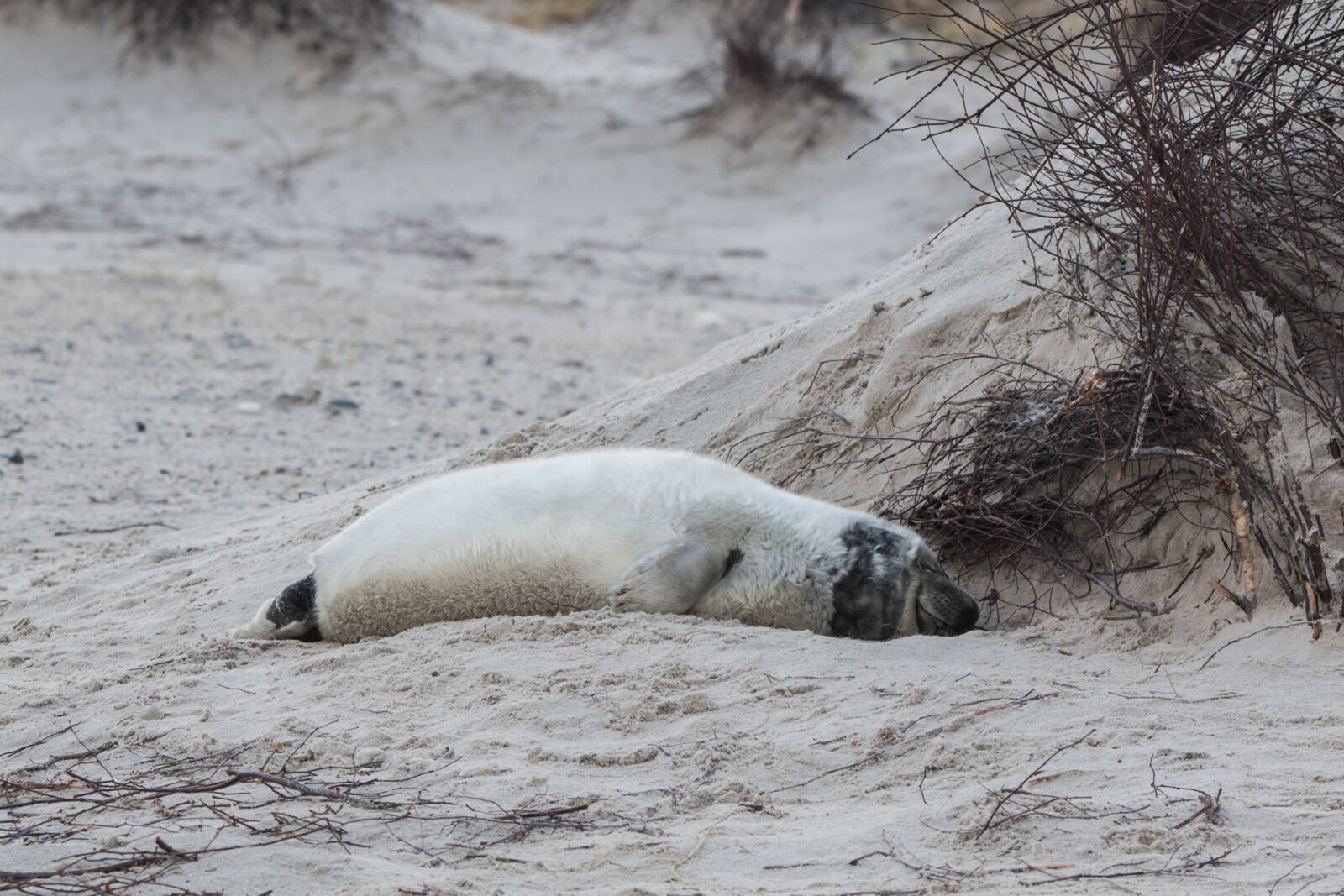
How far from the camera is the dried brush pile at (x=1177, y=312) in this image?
3.45 meters

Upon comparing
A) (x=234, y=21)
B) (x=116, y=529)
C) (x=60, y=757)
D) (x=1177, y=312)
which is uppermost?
(x=234, y=21)

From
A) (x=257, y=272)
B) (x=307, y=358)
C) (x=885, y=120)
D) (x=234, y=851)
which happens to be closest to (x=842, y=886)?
(x=234, y=851)

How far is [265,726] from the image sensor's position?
310 cm

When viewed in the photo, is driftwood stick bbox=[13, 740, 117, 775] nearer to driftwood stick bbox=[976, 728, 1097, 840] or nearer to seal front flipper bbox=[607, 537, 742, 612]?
seal front flipper bbox=[607, 537, 742, 612]

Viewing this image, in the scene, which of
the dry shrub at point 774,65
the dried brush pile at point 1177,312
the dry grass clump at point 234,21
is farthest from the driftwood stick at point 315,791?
the dry grass clump at point 234,21

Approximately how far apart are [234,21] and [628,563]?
15.0 meters

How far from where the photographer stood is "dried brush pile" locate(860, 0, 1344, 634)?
11.3 ft

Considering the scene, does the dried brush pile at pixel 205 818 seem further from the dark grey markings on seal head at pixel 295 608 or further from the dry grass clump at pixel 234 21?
the dry grass clump at pixel 234 21

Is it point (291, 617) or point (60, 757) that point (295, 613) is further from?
point (60, 757)

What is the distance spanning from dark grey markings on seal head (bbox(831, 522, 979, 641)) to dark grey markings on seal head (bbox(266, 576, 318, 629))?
1.41 metres

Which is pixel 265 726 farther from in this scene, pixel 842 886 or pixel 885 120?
pixel 885 120

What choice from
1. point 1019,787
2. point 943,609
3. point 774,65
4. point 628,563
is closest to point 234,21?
point 774,65

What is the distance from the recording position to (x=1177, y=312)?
3.55 m

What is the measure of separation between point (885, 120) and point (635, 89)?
3010mm
